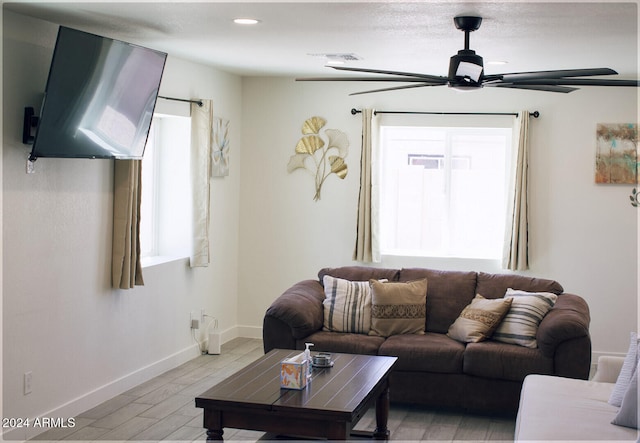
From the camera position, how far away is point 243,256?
24.2 feet

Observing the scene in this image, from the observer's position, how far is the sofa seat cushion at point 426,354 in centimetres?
488

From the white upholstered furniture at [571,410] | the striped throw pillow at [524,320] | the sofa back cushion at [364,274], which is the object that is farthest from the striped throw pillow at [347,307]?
the white upholstered furniture at [571,410]

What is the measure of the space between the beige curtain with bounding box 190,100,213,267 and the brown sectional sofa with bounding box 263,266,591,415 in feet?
3.90

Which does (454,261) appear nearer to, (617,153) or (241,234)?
(617,153)

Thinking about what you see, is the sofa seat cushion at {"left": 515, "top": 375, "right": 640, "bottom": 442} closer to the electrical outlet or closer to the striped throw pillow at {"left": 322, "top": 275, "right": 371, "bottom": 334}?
the striped throw pillow at {"left": 322, "top": 275, "right": 371, "bottom": 334}

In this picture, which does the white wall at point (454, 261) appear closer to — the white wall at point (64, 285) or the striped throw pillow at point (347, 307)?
the white wall at point (64, 285)

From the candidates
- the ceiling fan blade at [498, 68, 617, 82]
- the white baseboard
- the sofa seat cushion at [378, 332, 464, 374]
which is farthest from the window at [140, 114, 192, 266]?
the ceiling fan blade at [498, 68, 617, 82]

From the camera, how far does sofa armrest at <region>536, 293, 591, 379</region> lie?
4.64m

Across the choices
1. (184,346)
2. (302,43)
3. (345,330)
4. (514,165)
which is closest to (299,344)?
(345,330)

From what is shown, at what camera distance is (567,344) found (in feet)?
15.3

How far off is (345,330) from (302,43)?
6.51ft

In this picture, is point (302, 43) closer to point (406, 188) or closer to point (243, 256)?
point (406, 188)

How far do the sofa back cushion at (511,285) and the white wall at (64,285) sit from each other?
7.93 feet

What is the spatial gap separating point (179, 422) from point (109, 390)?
743 mm
